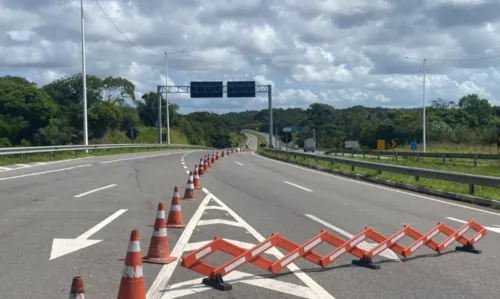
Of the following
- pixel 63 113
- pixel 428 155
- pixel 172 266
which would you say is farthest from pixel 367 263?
pixel 63 113

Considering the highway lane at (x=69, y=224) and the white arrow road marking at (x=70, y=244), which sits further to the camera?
the white arrow road marking at (x=70, y=244)

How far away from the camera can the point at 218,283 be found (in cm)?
685

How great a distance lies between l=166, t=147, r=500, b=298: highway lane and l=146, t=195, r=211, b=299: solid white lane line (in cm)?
15

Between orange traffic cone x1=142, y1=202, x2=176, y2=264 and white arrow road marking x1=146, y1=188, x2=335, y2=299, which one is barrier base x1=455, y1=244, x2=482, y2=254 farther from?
orange traffic cone x1=142, y1=202, x2=176, y2=264

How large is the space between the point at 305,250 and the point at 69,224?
5.26m

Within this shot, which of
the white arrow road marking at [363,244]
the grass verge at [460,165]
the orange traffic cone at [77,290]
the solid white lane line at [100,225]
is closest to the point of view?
the orange traffic cone at [77,290]

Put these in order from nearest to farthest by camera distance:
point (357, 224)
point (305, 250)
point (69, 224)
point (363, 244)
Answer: point (305, 250) < point (363, 244) < point (69, 224) < point (357, 224)

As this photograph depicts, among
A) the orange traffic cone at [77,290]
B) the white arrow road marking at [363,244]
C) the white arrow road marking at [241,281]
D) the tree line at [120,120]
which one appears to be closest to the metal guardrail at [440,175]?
the white arrow road marking at [363,244]

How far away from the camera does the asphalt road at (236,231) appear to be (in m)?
6.95

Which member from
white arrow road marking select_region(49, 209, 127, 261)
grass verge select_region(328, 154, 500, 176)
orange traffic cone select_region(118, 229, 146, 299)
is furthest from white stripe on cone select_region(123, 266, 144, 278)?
grass verge select_region(328, 154, 500, 176)

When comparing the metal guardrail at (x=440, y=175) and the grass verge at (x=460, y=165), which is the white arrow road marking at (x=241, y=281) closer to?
the metal guardrail at (x=440, y=175)

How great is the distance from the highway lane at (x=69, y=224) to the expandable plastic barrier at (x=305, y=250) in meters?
0.82

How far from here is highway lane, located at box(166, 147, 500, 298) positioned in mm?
7089

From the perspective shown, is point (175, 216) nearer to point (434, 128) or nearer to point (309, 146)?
point (309, 146)
